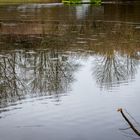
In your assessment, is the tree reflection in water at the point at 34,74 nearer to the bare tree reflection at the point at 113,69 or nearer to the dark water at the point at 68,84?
the dark water at the point at 68,84

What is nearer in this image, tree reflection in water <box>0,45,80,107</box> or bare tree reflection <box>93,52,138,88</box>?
tree reflection in water <box>0,45,80,107</box>

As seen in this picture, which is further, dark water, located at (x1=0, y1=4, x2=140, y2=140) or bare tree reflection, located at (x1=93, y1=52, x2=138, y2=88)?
bare tree reflection, located at (x1=93, y1=52, x2=138, y2=88)

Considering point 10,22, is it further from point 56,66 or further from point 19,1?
point 19,1

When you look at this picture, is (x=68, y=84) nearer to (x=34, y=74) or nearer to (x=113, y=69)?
(x=34, y=74)

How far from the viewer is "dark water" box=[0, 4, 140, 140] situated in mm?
12039

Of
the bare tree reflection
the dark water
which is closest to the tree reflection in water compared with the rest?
the dark water

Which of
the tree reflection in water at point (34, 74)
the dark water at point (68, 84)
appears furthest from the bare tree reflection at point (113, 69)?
the tree reflection in water at point (34, 74)

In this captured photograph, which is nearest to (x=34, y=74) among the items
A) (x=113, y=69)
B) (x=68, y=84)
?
(x=68, y=84)

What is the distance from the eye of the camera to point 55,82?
1684 cm

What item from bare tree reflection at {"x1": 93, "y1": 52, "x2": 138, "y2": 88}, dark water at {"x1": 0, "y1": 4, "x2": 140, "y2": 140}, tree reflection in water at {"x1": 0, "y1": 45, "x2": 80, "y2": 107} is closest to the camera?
dark water at {"x1": 0, "y1": 4, "x2": 140, "y2": 140}

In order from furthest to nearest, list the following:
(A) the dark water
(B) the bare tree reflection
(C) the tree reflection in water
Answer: (B) the bare tree reflection < (C) the tree reflection in water < (A) the dark water

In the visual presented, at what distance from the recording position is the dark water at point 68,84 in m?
12.0

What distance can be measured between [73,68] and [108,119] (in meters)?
6.60

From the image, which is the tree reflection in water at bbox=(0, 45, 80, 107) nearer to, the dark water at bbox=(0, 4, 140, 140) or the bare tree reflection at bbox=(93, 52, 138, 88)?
the dark water at bbox=(0, 4, 140, 140)
